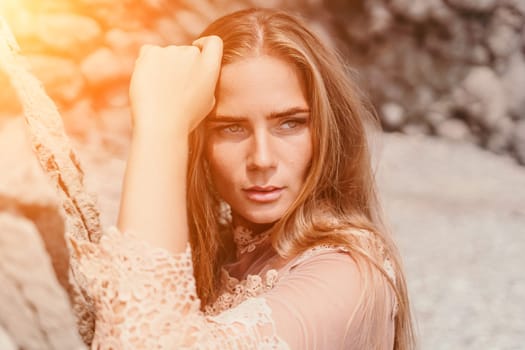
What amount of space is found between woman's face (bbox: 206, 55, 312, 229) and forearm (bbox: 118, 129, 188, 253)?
120 mm

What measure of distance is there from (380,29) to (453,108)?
0.50 metres

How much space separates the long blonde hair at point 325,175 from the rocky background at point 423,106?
131 centimetres

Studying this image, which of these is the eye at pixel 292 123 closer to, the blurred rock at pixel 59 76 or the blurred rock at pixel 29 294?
the blurred rock at pixel 29 294

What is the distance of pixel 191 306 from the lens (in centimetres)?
76

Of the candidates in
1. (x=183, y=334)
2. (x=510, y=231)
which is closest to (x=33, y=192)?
(x=183, y=334)

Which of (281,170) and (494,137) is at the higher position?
(281,170)

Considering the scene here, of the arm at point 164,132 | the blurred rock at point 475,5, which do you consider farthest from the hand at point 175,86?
the blurred rock at point 475,5

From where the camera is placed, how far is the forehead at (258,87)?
918 mm

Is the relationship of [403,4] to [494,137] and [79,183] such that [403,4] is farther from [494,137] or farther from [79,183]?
[79,183]

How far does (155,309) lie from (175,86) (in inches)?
10.5

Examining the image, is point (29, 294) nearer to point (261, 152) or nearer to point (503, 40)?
point (261, 152)

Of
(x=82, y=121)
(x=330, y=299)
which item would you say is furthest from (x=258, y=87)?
(x=82, y=121)

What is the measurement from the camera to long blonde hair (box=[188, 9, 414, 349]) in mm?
926

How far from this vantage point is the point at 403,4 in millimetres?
3340
